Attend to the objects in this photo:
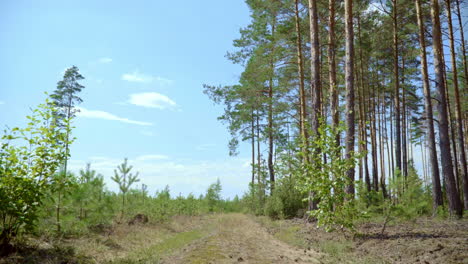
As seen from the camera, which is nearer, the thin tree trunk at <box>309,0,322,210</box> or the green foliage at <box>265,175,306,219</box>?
the thin tree trunk at <box>309,0,322,210</box>

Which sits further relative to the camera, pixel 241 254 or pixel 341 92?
pixel 341 92

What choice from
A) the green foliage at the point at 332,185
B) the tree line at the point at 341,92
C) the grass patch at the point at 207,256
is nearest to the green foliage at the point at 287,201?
the tree line at the point at 341,92

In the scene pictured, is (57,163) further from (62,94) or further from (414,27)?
(62,94)

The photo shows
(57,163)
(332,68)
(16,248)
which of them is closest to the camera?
(16,248)

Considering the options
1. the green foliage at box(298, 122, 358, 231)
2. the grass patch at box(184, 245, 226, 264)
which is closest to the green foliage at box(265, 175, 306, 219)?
the green foliage at box(298, 122, 358, 231)

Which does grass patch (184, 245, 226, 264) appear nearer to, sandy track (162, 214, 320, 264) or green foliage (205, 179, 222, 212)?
sandy track (162, 214, 320, 264)

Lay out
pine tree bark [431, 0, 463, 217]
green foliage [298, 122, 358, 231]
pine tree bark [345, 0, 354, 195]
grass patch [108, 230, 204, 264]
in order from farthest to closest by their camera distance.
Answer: pine tree bark [431, 0, 463, 217] → pine tree bark [345, 0, 354, 195] → green foliage [298, 122, 358, 231] → grass patch [108, 230, 204, 264]

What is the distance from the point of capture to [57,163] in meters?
5.75

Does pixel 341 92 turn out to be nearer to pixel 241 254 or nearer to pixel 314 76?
pixel 314 76

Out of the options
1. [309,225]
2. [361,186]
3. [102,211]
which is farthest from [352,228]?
[102,211]

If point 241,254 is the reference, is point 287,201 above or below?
above

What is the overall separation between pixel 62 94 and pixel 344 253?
1101 inches

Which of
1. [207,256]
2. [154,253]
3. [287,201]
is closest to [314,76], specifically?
[287,201]

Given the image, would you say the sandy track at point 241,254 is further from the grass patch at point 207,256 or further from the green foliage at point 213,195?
the green foliage at point 213,195
